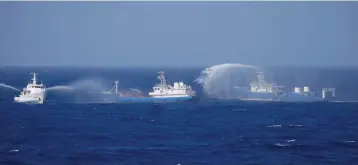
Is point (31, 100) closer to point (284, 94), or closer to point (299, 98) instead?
point (284, 94)

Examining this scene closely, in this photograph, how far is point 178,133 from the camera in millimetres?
76125

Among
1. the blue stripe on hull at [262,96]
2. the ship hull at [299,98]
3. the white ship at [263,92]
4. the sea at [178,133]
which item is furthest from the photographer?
the white ship at [263,92]

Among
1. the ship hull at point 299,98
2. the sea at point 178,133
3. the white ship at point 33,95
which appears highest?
the white ship at point 33,95

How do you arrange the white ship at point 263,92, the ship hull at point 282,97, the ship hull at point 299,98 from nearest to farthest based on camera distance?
the ship hull at point 299,98 → the ship hull at point 282,97 → the white ship at point 263,92

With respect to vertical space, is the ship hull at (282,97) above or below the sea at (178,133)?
above

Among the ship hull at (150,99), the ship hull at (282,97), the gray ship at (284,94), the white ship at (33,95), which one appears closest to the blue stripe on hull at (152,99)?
the ship hull at (150,99)

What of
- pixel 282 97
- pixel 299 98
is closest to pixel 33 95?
pixel 282 97

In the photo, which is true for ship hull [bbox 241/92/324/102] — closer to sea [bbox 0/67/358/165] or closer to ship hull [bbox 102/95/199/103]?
sea [bbox 0/67/358/165]

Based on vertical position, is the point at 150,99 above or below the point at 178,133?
above

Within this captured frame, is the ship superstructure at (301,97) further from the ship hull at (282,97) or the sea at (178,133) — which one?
the sea at (178,133)

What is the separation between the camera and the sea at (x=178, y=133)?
191ft

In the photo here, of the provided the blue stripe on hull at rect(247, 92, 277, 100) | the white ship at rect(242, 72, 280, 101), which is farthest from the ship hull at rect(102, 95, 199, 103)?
the white ship at rect(242, 72, 280, 101)

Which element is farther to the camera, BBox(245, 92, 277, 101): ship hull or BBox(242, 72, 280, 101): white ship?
BBox(242, 72, 280, 101): white ship

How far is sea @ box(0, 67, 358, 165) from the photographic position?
191ft
